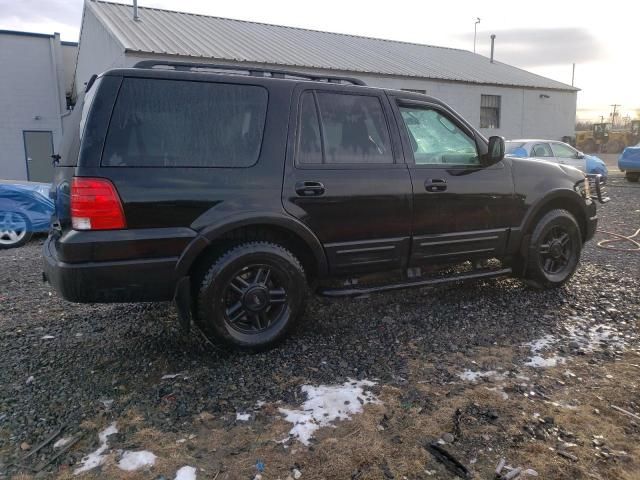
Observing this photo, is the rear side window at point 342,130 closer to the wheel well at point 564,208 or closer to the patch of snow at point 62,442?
the wheel well at point 564,208

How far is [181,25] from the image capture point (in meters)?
17.7

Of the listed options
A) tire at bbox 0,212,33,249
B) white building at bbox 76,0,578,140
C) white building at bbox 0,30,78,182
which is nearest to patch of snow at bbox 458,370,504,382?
tire at bbox 0,212,33,249

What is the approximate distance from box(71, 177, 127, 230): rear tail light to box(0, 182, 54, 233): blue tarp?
529cm

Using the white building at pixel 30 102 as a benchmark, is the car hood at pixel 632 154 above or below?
below

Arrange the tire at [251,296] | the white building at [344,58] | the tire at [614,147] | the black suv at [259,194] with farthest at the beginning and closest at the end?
1. the tire at [614,147]
2. the white building at [344,58]
3. the tire at [251,296]
4. the black suv at [259,194]

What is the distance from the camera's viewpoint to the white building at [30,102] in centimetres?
1827

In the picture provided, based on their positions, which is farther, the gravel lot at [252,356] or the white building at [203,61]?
the white building at [203,61]

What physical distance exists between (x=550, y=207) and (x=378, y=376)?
2734mm

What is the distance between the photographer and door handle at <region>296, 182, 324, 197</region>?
3.62 m

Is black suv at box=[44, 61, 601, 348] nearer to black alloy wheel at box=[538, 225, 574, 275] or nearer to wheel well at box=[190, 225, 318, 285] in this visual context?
wheel well at box=[190, 225, 318, 285]

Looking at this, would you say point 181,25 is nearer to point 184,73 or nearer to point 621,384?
point 184,73

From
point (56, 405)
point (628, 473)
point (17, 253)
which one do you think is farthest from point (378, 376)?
point (17, 253)

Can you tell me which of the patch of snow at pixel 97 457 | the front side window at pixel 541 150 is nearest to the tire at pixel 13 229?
the patch of snow at pixel 97 457

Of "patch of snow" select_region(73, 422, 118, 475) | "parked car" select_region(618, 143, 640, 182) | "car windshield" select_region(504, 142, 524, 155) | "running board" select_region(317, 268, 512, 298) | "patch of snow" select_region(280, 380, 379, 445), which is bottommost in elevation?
"patch of snow" select_region(73, 422, 118, 475)
